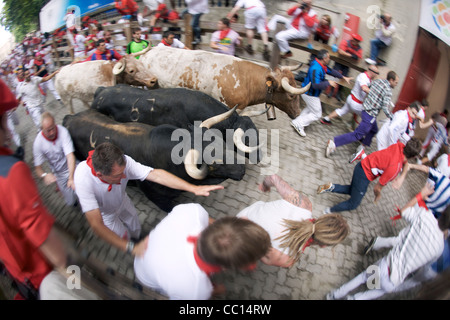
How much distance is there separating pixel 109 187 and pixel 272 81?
13.4 feet

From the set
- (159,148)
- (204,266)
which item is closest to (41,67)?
(159,148)

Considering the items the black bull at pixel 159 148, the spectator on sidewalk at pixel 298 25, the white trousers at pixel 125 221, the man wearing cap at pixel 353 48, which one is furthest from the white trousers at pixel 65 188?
the man wearing cap at pixel 353 48

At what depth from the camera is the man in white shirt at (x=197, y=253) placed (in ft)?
5.03

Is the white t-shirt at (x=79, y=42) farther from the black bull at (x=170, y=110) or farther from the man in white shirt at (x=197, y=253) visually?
the man in white shirt at (x=197, y=253)

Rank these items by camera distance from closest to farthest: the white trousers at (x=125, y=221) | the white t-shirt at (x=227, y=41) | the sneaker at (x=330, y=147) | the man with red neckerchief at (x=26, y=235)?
the man with red neckerchief at (x=26, y=235)
the white trousers at (x=125, y=221)
the sneaker at (x=330, y=147)
the white t-shirt at (x=227, y=41)

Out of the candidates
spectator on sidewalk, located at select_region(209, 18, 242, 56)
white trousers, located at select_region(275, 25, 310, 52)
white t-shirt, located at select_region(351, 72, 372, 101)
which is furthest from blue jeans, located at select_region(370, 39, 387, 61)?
spectator on sidewalk, located at select_region(209, 18, 242, 56)

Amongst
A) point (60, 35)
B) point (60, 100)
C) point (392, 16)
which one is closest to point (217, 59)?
point (60, 35)

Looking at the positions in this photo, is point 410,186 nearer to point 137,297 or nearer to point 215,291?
point 215,291

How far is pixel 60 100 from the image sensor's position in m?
5.60

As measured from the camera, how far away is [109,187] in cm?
255

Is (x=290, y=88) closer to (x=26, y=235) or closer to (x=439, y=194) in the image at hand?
(x=439, y=194)

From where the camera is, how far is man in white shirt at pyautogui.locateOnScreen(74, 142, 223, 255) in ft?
7.39

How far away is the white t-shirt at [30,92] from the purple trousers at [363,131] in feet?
19.1

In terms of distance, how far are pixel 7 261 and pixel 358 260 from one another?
13.5 feet
